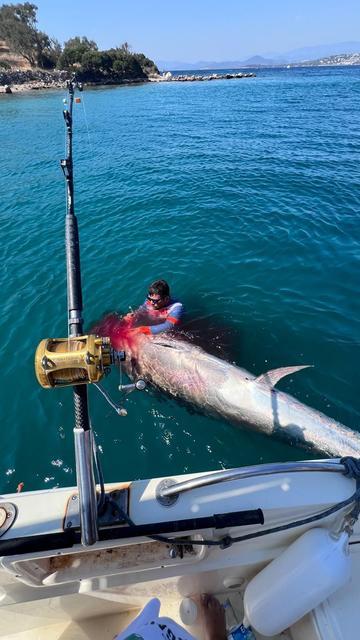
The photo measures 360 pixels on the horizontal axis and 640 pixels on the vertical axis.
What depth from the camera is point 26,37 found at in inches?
3730

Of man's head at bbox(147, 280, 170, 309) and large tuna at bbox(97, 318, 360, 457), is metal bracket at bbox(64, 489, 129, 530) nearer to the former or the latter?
large tuna at bbox(97, 318, 360, 457)

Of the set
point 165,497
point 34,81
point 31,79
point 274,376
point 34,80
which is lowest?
point 274,376

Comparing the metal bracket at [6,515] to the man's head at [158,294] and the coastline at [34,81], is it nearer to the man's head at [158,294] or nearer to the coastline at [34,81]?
the man's head at [158,294]

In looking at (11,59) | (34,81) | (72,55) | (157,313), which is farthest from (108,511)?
(11,59)

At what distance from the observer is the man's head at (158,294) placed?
7.94 metres

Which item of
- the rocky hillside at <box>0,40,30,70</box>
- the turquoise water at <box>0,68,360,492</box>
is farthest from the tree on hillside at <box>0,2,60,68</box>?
the turquoise water at <box>0,68,360,492</box>

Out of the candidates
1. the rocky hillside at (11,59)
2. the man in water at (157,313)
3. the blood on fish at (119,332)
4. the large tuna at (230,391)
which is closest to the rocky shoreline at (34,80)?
the rocky hillside at (11,59)

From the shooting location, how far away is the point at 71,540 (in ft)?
8.28

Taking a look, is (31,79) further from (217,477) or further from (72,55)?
(217,477)

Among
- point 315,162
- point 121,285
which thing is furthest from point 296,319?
point 315,162

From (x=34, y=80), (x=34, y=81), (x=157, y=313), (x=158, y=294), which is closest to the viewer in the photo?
(x=158, y=294)

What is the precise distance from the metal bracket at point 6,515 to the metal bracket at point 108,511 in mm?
388

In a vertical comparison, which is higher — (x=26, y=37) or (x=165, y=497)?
(x=26, y=37)

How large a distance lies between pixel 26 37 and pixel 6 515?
4830 inches
